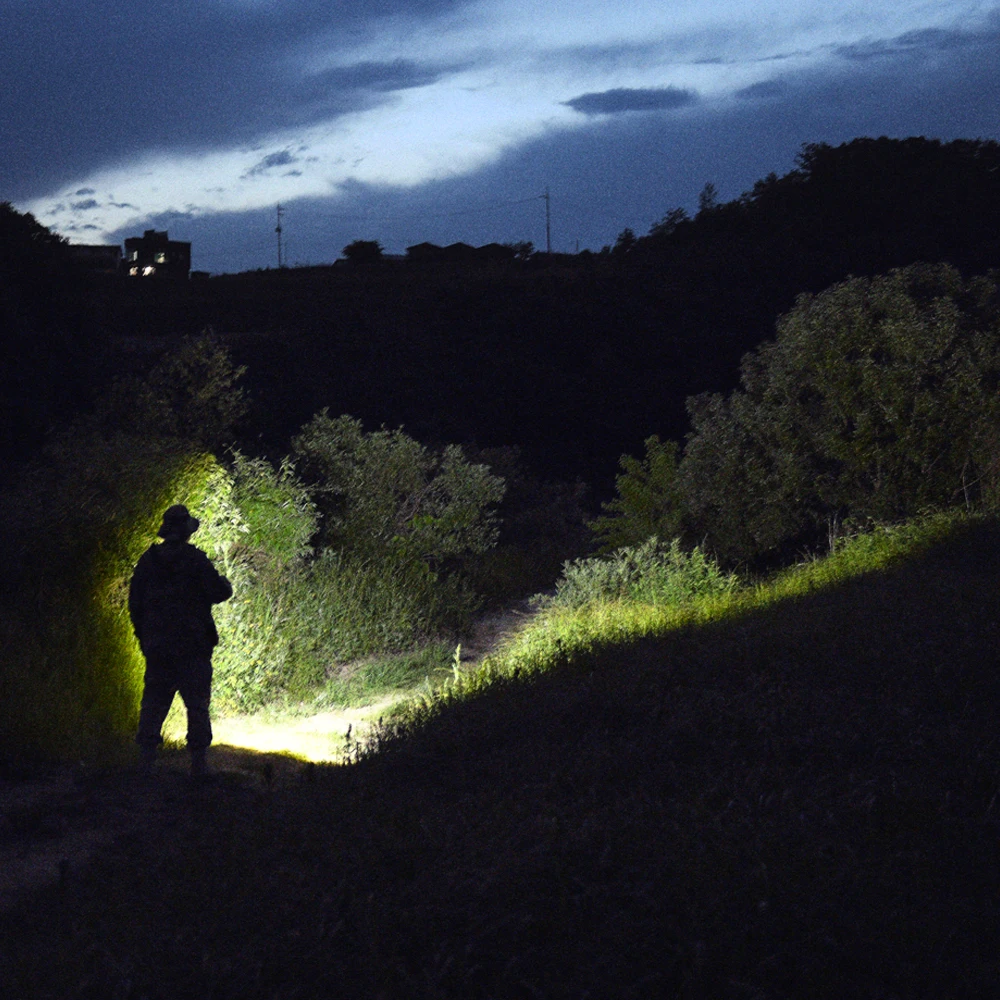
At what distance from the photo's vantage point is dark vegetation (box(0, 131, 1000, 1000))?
3.38m

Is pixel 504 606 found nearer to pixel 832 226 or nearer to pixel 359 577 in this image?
pixel 359 577

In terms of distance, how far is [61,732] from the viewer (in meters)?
7.42

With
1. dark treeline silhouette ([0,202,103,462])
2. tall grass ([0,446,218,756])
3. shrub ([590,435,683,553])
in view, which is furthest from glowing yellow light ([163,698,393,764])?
shrub ([590,435,683,553])

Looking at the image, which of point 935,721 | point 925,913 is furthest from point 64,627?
point 925,913

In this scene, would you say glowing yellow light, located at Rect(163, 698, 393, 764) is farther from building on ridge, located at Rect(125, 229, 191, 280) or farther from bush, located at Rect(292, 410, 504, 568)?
building on ridge, located at Rect(125, 229, 191, 280)

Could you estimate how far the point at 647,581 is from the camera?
40.8 feet

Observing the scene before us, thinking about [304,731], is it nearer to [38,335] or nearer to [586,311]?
[38,335]

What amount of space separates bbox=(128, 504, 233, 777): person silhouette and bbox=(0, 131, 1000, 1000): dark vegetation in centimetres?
63

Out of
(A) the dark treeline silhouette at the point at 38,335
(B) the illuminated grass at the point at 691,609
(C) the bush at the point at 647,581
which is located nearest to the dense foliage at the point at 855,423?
(B) the illuminated grass at the point at 691,609

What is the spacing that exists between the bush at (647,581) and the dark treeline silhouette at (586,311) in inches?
396

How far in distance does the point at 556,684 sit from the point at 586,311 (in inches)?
1087

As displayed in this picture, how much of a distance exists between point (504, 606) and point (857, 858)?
38.0 ft

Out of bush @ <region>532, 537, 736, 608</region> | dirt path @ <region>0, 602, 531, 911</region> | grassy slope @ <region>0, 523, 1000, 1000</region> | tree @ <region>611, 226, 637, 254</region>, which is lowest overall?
dirt path @ <region>0, 602, 531, 911</region>

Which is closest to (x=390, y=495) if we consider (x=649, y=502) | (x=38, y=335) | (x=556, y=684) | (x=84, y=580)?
(x=649, y=502)
